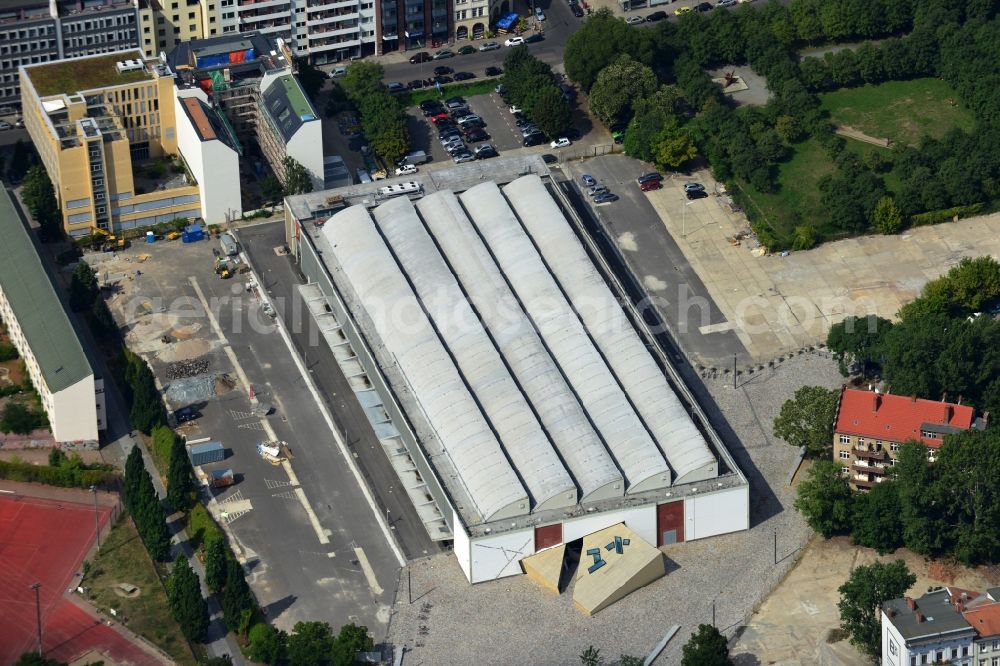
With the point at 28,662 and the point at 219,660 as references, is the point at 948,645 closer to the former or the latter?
the point at 219,660

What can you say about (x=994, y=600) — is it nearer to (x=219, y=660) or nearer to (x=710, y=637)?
(x=710, y=637)

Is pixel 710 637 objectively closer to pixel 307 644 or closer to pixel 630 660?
pixel 630 660

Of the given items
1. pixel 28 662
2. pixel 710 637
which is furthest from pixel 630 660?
pixel 28 662

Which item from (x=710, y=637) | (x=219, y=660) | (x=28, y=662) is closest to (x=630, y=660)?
(x=710, y=637)

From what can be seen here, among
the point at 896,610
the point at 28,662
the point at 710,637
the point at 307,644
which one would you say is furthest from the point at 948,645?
the point at 28,662
